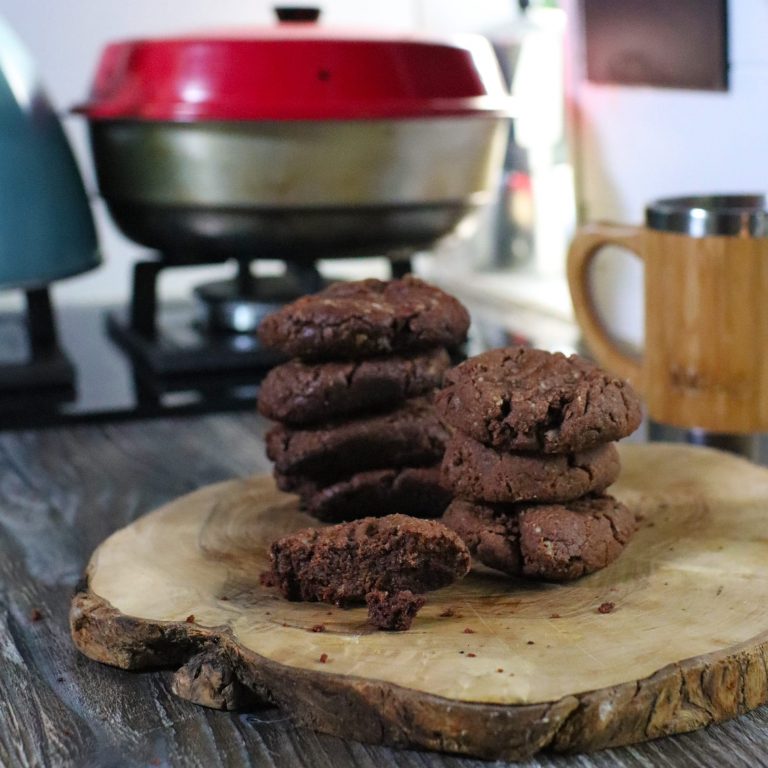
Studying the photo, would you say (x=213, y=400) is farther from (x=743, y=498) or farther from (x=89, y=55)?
(x=89, y=55)

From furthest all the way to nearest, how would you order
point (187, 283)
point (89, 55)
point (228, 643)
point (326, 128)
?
point (187, 283)
point (89, 55)
point (326, 128)
point (228, 643)

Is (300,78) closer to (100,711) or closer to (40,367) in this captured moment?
(40,367)

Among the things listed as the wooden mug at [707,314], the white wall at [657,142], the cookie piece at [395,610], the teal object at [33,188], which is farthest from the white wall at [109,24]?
the cookie piece at [395,610]

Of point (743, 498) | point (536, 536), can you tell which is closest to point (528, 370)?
point (536, 536)

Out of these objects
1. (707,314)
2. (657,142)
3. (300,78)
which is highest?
(300,78)

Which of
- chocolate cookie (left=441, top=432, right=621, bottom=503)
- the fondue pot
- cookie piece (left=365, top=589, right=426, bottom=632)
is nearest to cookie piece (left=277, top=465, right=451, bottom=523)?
chocolate cookie (left=441, top=432, right=621, bottom=503)

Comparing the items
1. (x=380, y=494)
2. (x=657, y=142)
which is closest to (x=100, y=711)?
(x=380, y=494)

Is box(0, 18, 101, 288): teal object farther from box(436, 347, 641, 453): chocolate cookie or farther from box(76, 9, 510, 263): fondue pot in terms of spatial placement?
box(436, 347, 641, 453): chocolate cookie

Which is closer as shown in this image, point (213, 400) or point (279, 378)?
point (279, 378)
